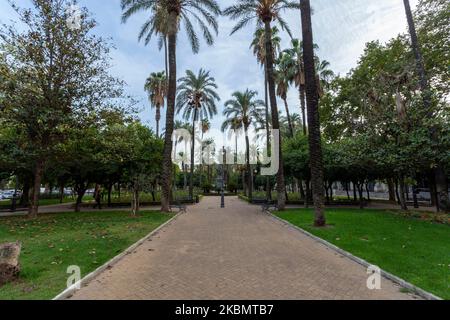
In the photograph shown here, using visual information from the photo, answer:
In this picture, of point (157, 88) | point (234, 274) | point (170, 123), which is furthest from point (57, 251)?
point (157, 88)

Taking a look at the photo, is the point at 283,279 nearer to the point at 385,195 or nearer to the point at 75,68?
the point at 75,68

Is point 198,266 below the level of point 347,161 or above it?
below

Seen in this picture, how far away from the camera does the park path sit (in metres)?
5.29

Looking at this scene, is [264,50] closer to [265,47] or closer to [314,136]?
[265,47]

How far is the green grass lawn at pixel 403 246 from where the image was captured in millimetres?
6035

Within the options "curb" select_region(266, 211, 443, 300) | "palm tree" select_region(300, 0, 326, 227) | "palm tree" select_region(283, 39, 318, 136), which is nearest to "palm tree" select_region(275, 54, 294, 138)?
"palm tree" select_region(283, 39, 318, 136)

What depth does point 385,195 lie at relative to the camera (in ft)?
139

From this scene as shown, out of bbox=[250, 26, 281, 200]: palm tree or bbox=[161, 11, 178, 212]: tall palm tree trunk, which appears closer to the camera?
bbox=[161, 11, 178, 212]: tall palm tree trunk

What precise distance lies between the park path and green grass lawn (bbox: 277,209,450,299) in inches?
23.1

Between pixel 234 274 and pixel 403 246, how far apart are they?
5.58 m

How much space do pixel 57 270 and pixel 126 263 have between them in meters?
1.53

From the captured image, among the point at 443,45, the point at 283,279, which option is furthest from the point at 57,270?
the point at 443,45

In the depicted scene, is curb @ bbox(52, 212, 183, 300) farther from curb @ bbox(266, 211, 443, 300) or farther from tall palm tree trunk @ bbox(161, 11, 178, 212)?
tall palm tree trunk @ bbox(161, 11, 178, 212)

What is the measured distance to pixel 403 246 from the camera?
8797 mm
